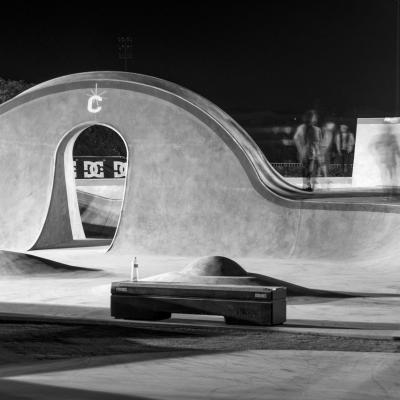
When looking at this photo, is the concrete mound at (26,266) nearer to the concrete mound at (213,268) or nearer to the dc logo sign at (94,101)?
the concrete mound at (213,268)

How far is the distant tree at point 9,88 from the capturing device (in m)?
76.8

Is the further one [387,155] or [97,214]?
[387,155]

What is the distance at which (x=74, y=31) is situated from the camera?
69625 millimetres

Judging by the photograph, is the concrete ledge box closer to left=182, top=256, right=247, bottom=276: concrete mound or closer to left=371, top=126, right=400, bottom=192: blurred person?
left=182, top=256, right=247, bottom=276: concrete mound

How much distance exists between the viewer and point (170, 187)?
87.3 ft

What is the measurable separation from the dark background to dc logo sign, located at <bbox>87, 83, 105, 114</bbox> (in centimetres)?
3258

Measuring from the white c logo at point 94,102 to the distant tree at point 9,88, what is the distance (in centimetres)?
5027

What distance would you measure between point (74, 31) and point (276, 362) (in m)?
61.9

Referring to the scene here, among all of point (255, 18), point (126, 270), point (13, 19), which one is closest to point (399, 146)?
point (126, 270)

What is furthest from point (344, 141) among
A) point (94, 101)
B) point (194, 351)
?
point (194, 351)

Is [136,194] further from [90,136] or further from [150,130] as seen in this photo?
[90,136]

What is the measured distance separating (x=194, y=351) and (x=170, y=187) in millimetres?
15882

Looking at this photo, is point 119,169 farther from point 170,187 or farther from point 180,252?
point 180,252

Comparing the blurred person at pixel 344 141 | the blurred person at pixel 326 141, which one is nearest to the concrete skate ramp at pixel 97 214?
the blurred person at pixel 326 141
